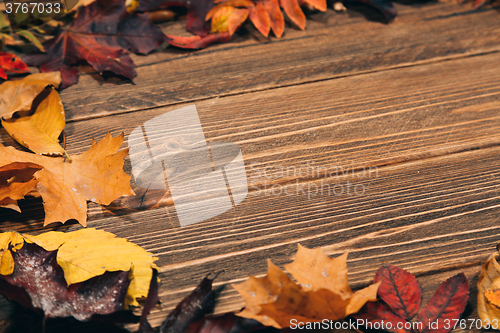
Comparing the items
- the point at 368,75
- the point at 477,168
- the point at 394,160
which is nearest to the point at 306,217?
the point at 394,160

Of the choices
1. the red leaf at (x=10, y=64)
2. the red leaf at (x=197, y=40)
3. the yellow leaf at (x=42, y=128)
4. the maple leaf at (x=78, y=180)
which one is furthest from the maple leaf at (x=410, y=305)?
the red leaf at (x=10, y=64)

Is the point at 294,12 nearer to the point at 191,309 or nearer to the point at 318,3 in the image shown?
the point at 318,3

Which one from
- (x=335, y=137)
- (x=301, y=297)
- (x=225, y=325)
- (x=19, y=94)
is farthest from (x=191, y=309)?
(x=19, y=94)

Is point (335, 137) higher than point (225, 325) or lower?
higher

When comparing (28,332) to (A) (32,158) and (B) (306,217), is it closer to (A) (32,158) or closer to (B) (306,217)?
(A) (32,158)

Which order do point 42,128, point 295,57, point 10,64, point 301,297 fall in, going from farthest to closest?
point 295,57 < point 10,64 < point 42,128 < point 301,297
